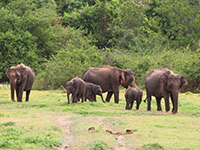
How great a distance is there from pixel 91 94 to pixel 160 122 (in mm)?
7279

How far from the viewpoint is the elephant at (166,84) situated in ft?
51.8

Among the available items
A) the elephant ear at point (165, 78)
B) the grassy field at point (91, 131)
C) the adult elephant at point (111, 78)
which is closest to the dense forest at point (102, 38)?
the adult elephant at point (111, 78)

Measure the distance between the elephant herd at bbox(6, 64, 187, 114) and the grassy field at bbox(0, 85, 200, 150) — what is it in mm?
1013

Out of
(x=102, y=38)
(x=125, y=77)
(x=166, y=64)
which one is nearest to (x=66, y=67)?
(x=166, y=64)

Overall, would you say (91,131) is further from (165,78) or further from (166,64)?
(166,64)

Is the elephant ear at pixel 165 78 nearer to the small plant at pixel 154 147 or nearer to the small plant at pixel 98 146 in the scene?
the small plant at pixel 154 147

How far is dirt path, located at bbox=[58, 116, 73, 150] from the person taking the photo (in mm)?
9605

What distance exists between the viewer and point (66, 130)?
11703 mm

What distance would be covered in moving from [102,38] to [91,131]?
36.3 metres

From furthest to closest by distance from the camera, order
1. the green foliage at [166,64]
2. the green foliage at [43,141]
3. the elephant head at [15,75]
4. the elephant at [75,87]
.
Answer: the green foliage at [166,64] → the elephant head at [15,75] → the elephant at [75,87] → the green foliage at [43,141]

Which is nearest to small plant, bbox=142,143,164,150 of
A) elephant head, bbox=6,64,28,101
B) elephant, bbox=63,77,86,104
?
elephant, bbox=63,77,86,104

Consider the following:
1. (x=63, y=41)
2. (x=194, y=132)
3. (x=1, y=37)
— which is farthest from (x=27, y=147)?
(x=63, y=41)

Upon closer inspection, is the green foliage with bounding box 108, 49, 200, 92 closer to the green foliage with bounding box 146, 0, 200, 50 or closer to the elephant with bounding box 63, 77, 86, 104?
the green foliage with bounding box 146, 0, 200, 50

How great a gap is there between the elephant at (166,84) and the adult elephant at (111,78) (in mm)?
3230
